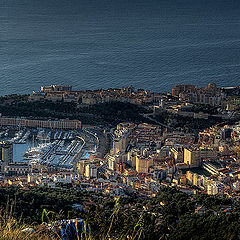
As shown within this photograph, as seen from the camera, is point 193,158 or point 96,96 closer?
point 193,158

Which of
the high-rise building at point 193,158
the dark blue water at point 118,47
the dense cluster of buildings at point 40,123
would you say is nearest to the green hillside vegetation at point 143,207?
the high-rise building at point 193,158

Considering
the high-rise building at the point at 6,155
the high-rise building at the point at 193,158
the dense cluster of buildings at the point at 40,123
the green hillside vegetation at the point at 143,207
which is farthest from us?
the dense cluster of buildings at the point at 40,123

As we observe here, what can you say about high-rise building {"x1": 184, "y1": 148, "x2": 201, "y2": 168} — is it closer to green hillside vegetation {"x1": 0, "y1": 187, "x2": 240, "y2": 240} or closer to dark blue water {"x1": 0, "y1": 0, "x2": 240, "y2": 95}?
green hillside vegetation {"x1": 0, "y1": 187, "x2": 240, "y2": 240}

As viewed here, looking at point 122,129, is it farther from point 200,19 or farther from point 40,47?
point 200,19

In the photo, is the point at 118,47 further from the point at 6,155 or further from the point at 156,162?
the point at 156,162

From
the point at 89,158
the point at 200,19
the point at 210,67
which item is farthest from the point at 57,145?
the point at 200,19

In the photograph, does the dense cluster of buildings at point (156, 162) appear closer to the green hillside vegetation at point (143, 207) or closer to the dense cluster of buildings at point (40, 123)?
the dense cluster of buildings at point (40, 123)

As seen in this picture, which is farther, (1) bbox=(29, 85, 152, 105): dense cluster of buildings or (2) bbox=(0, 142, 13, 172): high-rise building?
(1) bbox=(29, 85, 152, 105): dense cluster of buildings

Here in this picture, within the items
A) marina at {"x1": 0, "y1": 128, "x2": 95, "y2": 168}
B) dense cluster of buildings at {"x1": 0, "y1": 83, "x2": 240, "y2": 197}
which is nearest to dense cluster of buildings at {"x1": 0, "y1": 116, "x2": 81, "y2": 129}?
dense cluster of buildings at {"x1": 0, "y1": 83, "x2": 240, "y2": 197}

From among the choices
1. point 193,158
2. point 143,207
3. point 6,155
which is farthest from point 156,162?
point 6,155
